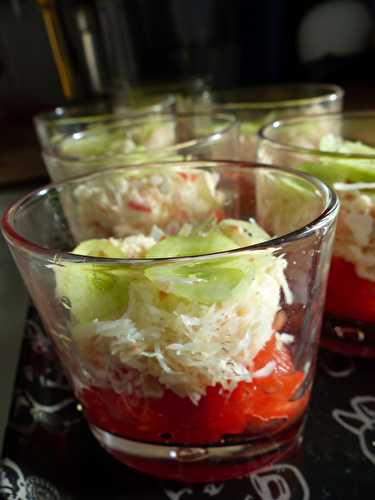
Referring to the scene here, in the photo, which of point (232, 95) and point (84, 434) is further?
point (232, 95)

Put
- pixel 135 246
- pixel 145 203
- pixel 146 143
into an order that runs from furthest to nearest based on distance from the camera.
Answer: pixel 146 143
pixel 145 203
pixel 135 246

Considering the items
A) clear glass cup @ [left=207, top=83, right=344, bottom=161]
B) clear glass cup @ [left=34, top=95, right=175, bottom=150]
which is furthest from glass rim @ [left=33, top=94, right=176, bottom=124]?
clear glass cup @ [left=207, top=83, right=344, bottom=161]

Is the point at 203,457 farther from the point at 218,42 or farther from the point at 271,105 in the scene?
the point at 218,42

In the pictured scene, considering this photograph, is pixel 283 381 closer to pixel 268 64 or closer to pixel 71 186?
pixel 71 186

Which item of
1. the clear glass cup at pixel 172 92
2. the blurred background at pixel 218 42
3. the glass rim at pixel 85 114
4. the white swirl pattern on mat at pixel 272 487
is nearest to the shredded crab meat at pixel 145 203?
the white swirl pattern on mat at pixel 272 487

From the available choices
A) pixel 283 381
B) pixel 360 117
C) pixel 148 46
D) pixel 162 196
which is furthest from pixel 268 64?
pixel 283 381

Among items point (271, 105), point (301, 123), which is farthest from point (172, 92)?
point (301, 123)
